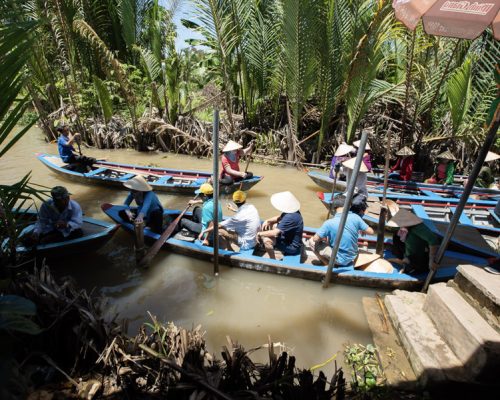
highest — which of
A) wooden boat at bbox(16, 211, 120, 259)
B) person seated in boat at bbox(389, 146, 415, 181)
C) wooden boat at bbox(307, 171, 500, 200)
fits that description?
person seated in boat at bbox(389, 146, 415, 181)

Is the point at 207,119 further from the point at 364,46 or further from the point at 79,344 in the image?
the point at 79,344

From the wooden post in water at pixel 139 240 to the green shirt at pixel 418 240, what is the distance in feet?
13.1

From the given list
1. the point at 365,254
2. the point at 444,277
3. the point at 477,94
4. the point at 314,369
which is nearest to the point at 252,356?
the point at 314,369

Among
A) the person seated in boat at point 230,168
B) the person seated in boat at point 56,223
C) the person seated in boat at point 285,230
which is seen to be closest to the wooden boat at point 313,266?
the person seated in boat at point 285,230

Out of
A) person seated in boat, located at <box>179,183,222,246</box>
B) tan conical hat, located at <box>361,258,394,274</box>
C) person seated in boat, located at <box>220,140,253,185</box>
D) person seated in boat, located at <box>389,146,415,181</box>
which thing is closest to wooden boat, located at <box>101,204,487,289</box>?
tan conical hat, located at <box>361,258,394,274</box>

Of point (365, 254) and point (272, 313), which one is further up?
point (365, 254)

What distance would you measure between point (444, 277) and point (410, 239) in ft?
2.25

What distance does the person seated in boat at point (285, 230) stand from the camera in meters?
4.67

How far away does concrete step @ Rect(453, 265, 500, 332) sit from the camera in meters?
2.97

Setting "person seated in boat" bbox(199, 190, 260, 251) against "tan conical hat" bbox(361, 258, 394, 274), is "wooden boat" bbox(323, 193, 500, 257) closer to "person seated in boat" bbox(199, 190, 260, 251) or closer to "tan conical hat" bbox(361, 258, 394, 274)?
"tan conical hat" bbox(361, 258, 394, 274)

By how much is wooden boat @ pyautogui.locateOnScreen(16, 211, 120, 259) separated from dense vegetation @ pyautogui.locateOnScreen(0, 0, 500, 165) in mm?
4394

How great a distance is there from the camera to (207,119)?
1355cm

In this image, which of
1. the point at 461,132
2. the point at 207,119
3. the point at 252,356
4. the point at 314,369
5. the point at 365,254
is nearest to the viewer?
the point at 314,369

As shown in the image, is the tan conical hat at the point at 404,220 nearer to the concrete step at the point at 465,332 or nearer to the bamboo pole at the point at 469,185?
the bamboo pole at the point at 469,185
